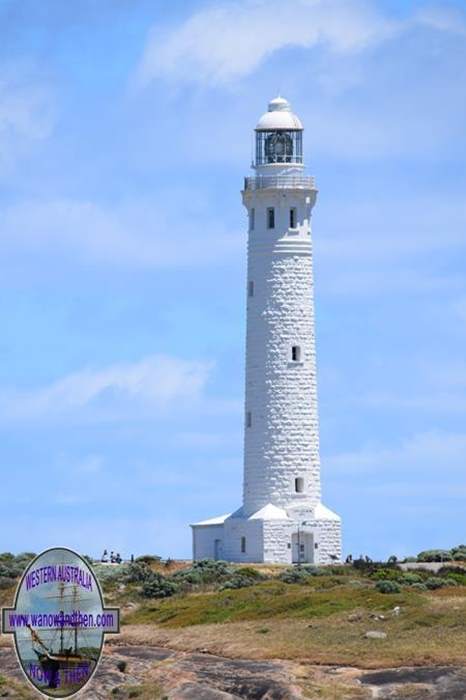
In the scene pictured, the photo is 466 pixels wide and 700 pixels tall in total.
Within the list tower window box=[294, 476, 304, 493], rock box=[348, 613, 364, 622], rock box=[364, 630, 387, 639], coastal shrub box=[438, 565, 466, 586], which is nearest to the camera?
rock box=[364, 630, 387, 639]

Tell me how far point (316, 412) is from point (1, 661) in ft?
85.4

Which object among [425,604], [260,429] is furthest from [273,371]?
[425,604]

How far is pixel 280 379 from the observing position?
81875 millimetres

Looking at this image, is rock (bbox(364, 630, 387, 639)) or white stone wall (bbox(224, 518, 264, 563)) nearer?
rock (bbox(364, 630, 387, 639))

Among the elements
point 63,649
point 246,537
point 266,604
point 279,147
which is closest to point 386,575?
point 266,604

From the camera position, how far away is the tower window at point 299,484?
82000mm

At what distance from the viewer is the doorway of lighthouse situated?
8206 centimetres

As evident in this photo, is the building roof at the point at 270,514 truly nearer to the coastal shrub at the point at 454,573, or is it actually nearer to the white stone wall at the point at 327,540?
the white stone wall at the point at 327,540

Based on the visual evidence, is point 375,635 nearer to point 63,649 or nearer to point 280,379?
point 63,649

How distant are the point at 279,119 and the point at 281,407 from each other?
11.0 m

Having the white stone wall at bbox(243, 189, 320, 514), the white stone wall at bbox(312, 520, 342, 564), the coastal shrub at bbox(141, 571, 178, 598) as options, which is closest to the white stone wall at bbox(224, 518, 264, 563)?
the white stone wall at bbox(243, 189, 320, 514)

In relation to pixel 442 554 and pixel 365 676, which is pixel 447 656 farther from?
pixel 442 554

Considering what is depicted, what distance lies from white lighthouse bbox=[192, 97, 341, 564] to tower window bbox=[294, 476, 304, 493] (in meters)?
0.04

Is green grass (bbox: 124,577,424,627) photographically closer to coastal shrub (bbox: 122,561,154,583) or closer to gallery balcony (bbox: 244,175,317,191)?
coastal shrub (bbox: 122,561,154,583)
